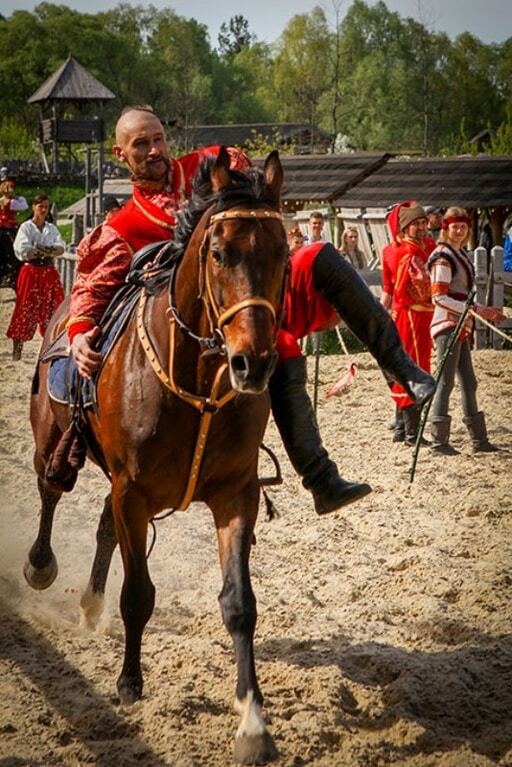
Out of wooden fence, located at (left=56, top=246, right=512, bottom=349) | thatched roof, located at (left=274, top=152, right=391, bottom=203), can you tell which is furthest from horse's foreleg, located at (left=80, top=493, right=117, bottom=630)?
thatched roof, located at (left=274, top=152, right=391, bottom=203)

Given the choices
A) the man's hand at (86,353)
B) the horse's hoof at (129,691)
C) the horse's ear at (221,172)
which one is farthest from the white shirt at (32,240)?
the horse's ear at (221,172)

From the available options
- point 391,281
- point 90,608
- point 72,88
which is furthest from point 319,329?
point 72,88

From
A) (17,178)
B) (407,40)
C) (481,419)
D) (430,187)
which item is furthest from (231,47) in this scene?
(481,419)

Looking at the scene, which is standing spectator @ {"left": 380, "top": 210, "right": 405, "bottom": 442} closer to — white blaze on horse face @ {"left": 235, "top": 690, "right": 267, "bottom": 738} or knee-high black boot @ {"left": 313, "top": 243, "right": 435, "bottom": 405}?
knee-high black boot @ {"left": 313, "top": 243, "right": 435, "bottom": 405}

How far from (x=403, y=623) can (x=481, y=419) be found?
14.0 feet

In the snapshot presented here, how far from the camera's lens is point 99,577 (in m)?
5.67

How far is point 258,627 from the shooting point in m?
5.41

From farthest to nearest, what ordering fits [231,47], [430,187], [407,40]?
[231,47] → [407,40] → [430,187]

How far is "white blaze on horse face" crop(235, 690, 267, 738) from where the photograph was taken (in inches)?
154

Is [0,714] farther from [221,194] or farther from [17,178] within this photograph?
[17,178]

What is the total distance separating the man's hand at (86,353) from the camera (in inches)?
184

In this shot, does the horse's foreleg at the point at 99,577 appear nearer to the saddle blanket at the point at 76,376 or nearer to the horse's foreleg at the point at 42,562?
the horse's foreleg at the point at 42,562

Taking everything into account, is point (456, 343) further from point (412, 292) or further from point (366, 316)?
point (366, 316)

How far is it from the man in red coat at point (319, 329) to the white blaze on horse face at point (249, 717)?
43.1 inches
